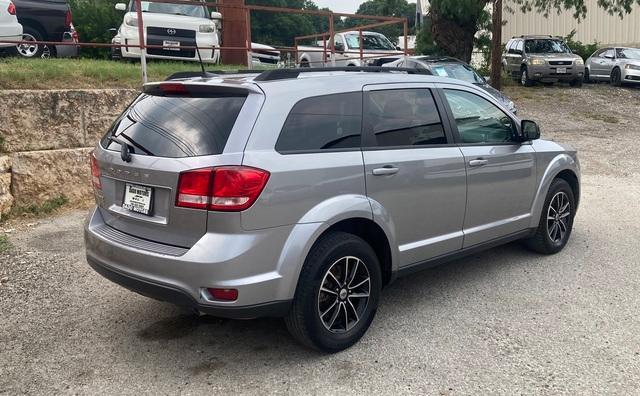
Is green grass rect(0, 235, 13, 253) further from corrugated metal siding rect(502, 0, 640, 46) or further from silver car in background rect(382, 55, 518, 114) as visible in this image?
corrugated metal siding rect(502, 0, 640, 46)

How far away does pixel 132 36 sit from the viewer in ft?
37.5

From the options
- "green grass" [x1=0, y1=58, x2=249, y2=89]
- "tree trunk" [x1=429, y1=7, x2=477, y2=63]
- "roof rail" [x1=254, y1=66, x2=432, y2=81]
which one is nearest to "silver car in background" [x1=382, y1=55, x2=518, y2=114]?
"tree trunk" [x1=429, y1=7, x2=477, y2=63]

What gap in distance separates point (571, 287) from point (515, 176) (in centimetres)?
100

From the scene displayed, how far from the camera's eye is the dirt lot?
3.46 meters

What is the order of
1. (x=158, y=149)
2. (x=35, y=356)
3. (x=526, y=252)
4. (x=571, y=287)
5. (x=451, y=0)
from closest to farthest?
(x=158, y=149) < (x=35, y=356) < (x=571, y=287) < (x=526, y=252) < (x=451, y=0)

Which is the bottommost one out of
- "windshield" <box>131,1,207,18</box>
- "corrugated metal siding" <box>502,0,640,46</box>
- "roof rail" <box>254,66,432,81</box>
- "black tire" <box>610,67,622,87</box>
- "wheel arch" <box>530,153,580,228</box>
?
"wheel arch" <box>530,153,580,228</box>

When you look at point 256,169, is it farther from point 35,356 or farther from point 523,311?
point 523,311

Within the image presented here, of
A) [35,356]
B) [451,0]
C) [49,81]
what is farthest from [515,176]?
[451,0]

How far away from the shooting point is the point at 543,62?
65.4 ft

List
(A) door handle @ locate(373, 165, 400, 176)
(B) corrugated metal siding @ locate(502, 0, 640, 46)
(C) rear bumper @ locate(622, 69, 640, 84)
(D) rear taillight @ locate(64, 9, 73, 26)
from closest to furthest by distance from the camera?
1. (A) door handle @ locate(373, 165, 400, 176)
2. (D) rear taillight @ locate(64, 9, 73, 26)
3. (C) rear bumper @ locate(622, 69, 640, 84)
4. (B) corrugated metal siding @ locate(502, 0, 640, 46)

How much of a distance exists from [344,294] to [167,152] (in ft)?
4.56

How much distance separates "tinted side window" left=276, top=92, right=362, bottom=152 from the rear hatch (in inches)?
10.4

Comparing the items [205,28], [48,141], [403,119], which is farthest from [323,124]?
[205,28]

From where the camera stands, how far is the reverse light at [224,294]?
129 inches
